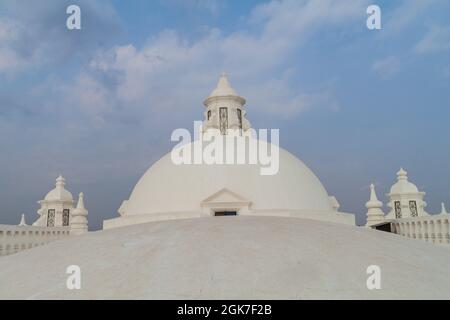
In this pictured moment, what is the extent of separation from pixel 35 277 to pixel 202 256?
367 centimetres

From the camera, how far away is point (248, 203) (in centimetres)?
2120

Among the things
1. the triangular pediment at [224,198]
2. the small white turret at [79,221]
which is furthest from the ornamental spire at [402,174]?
the small white turret at [79,221]

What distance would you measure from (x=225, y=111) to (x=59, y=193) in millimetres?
21744

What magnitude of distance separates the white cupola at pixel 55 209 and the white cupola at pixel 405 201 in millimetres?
36139

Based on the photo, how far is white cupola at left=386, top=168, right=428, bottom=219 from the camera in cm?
3331

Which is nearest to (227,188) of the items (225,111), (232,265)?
(225,111)

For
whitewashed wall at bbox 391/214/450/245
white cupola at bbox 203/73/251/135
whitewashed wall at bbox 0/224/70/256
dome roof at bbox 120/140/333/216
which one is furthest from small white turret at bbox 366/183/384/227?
whitewashed wall at bbox 0/224/70/256

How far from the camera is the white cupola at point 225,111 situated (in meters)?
30.2

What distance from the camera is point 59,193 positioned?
121 feet

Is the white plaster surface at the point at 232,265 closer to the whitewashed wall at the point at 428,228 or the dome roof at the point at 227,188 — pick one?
the dome roof at the point at 227,188

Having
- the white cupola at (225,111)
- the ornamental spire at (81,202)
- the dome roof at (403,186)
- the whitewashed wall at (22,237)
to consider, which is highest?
the white cupola at (225,111)

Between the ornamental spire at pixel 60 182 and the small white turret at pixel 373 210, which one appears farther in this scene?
the ornamental spire at pixel 60 182
